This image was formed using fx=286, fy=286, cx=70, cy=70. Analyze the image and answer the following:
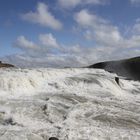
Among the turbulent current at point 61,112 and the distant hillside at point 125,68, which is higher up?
the distant hillside at point 125,68

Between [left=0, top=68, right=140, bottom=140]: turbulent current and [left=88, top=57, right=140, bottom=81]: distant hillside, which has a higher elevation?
[left=88, top=57, right=140, bottom=81]: distant hillside

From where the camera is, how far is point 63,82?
89.5 ft

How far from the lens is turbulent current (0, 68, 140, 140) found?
13523 millimetres

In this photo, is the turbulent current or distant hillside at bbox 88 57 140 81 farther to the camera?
distant hillside at bbox 88 57 140 81

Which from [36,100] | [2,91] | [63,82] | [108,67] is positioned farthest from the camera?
[108,67]

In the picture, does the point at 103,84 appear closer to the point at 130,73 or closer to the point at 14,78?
the point at 14,78

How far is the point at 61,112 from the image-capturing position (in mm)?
17078

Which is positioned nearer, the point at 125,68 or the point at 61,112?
the point at 61,112

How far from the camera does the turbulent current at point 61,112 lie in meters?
13.5

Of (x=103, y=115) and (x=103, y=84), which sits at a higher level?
(x=103, y=84)

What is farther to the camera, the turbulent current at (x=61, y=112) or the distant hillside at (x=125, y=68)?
the distant hillside at (x=125, y=68)

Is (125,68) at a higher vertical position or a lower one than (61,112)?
higher

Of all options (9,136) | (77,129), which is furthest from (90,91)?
(9,136)

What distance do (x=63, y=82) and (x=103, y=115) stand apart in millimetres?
11071
